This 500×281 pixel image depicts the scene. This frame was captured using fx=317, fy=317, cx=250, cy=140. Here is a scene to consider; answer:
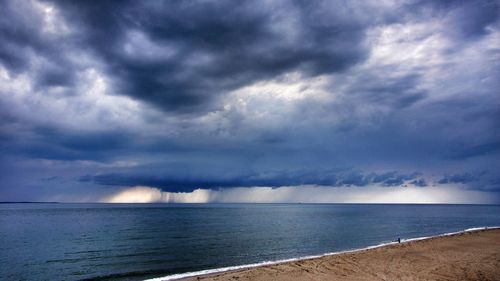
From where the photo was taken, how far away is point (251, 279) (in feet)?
68.6

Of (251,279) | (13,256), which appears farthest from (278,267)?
(13,256)

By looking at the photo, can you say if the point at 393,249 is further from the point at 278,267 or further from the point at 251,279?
the point at 251,279

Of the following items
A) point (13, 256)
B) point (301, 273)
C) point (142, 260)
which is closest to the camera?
point (301, 273)

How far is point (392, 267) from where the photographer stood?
24.3 metres

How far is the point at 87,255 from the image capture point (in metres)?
37.0

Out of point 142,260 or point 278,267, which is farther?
point 142,260

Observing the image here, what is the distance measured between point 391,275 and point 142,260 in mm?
24228

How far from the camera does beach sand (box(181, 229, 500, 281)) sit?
21.5m

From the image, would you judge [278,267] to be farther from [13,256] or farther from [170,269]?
[13,256]

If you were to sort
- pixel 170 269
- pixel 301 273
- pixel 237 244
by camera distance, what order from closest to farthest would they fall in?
pixel 301 273 → pixel 170 269 → pixel 237 244

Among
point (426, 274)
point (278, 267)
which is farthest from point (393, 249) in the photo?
point (278, 267)

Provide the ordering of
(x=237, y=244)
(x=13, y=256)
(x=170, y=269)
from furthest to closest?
(x=237, y=244)
(x=13, y=256)
(x=170, y=269)

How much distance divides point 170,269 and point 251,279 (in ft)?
37.3

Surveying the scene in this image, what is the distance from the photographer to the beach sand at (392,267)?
70.6ft
